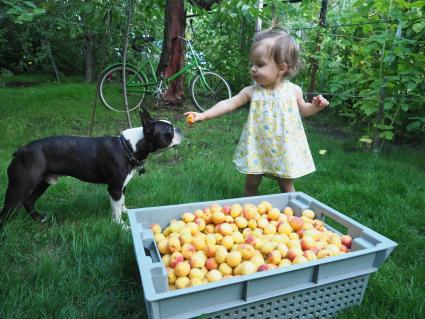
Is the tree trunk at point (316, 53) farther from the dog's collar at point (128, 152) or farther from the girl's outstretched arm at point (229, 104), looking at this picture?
the dog's collar at point (128, 152)

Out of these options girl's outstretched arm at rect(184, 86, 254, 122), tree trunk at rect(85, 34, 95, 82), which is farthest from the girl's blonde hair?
tree trunk at rect(85, 34, 95, 82)

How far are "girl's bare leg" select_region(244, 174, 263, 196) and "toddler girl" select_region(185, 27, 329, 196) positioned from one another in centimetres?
14

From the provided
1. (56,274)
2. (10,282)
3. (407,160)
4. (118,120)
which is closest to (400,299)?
(56,274)

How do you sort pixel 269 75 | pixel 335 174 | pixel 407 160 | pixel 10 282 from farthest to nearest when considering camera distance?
pixel 407 160 → pixel 335 174 → pixel 269 75 → pixel 10 282

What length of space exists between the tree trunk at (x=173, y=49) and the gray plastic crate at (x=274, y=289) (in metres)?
5.41

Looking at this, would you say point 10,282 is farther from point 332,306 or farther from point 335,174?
point 335,174

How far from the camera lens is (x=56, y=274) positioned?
6.25ft

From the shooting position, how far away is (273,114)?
2600 millimetres

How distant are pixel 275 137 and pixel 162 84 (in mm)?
4583

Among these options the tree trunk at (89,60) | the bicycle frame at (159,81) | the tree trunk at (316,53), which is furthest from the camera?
the tree trunk at (89,60)

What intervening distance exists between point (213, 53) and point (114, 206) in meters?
6.35

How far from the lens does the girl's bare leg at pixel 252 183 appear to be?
291cm

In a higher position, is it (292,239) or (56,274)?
(292,239)

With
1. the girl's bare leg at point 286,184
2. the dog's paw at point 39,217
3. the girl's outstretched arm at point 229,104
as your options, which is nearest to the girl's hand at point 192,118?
the girl's outstretched arm at point 229,104
